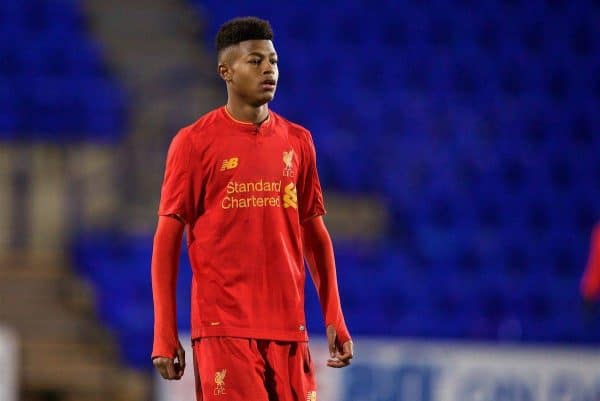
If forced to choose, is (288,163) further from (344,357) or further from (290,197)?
(344,357)

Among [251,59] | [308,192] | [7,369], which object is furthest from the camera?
[7,369]

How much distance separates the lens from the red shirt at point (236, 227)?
11.3 feet

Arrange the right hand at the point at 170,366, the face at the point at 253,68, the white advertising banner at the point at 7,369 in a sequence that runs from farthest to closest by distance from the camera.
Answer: the white advertising banner at the point at 7,369 < the face at the point at 253,68 < the right hand at the point at 170,366

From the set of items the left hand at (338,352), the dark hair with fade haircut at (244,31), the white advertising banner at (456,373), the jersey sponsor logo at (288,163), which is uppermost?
the dark hair with fade haircut at (244,31)

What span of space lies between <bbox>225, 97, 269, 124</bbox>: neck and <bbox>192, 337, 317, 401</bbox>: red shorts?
0.62 m

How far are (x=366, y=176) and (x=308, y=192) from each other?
6.00m

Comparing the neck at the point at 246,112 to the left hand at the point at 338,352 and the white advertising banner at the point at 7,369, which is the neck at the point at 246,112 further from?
the white advertising banner at the point at 7,369

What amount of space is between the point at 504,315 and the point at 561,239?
109 centimetres

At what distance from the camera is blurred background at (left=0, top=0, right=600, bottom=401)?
7.87 meters

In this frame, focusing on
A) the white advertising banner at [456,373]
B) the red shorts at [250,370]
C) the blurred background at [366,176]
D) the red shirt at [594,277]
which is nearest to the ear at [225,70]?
the red shorts at [250,370]

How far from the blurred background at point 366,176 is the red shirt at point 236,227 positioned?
3780 millimetres

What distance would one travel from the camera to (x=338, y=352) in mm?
3561

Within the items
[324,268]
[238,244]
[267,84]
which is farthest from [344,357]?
[267,84]

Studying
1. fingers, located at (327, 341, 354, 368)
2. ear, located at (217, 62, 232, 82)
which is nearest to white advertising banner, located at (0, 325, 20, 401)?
fingers, located at (327, 341, 354, 368)
